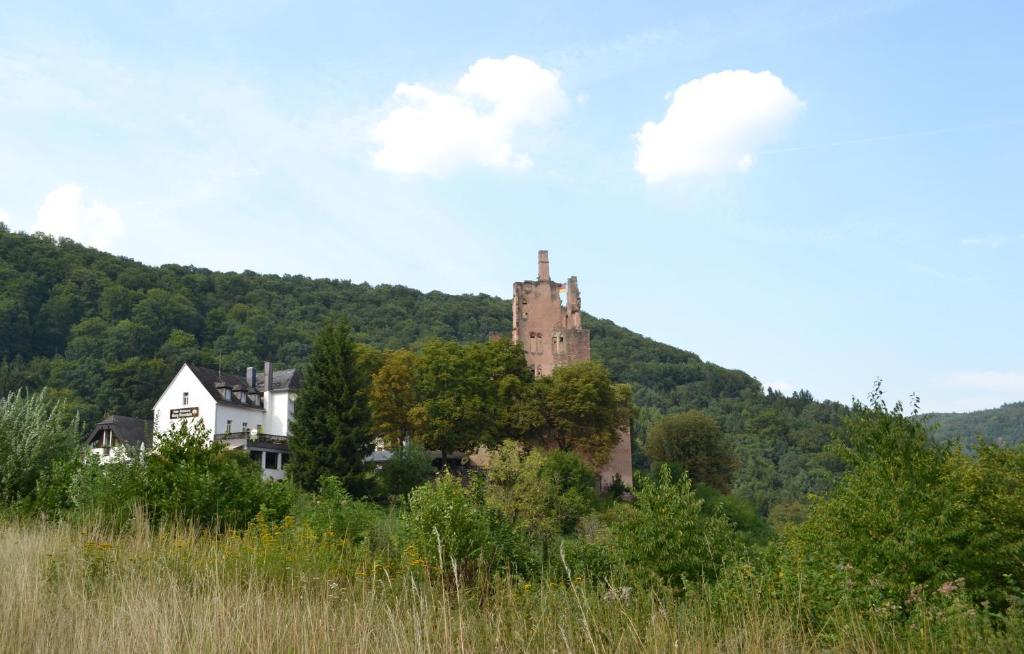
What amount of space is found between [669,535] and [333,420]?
3655cm

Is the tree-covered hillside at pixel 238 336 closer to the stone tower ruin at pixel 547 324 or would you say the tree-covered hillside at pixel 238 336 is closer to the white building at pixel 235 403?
the white building at pixel 235 403

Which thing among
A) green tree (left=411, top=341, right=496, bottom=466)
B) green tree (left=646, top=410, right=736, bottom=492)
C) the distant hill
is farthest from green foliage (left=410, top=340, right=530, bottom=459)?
the distant hill

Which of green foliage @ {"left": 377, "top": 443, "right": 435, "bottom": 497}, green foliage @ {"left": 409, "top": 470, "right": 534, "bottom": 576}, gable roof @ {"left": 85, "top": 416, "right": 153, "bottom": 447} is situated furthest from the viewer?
gable roof @ {"left": 85, "top": 416, "right": 153, "bottom": 447}

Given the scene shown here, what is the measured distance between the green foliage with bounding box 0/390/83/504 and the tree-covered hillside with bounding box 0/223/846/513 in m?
67.2

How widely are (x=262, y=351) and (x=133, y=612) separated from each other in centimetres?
10553

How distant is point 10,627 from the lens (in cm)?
723

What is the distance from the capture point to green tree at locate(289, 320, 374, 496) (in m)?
48.1

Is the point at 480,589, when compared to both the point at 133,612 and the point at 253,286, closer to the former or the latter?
the point at 133,612

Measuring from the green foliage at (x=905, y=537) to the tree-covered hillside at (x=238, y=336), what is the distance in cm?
7702

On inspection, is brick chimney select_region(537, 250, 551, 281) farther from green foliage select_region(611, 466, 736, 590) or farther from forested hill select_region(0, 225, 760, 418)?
green foliage select_region(611, 466, 736, 590)

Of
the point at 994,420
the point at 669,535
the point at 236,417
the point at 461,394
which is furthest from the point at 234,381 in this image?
the point at 994,420

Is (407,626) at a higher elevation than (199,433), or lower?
lower

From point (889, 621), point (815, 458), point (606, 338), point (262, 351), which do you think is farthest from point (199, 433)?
point (606, 338)

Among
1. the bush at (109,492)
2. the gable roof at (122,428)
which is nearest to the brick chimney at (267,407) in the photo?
the gable roof at (122,428)
